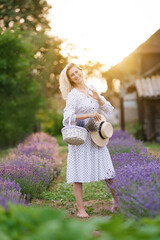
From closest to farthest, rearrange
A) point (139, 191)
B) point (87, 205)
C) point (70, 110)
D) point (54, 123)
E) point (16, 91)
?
Answer: point (139, 191)
point (70, 110)
point (87, 205)
point (16, 91)
point (54, 123)

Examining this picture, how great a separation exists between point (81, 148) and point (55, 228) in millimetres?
3250

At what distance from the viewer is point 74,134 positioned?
186 inches

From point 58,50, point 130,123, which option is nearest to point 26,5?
point 58,50

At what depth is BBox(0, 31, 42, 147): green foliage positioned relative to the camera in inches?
611

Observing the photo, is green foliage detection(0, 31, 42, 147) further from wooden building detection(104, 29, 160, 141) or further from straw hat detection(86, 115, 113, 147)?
straw hat detection(86, 115, 113, 147)

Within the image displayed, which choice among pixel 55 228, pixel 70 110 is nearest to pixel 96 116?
pixel 70 110

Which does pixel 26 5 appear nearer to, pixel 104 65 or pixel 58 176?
pixel 104 65

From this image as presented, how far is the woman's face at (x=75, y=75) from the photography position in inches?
203

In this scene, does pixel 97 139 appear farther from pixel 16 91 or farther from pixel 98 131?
pixel 16 91

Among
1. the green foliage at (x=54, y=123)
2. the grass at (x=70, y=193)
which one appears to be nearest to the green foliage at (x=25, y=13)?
the green foliage at (x=54, y=123)

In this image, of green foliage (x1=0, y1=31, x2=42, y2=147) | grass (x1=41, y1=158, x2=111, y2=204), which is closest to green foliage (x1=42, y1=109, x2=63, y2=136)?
green foliage (x1=0, y1=31, x2=42, y2=147)

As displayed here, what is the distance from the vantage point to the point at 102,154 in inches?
205

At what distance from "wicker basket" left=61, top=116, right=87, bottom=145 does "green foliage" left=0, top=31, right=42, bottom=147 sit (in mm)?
10660

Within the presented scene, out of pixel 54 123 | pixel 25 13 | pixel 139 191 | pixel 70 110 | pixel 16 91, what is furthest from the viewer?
pixel 54 123
